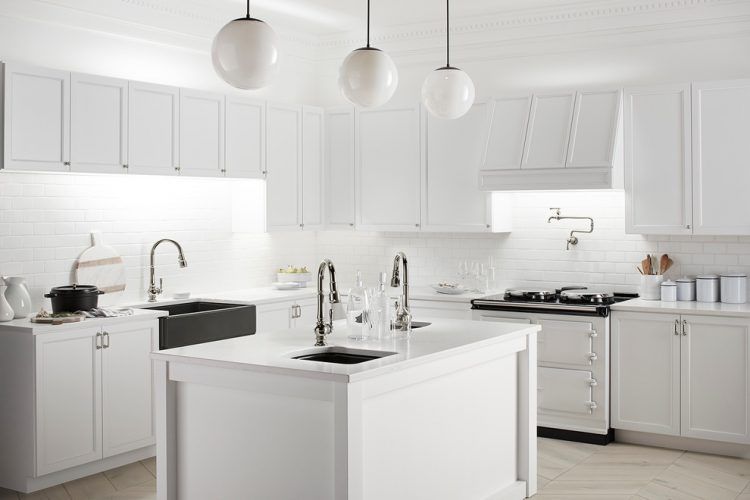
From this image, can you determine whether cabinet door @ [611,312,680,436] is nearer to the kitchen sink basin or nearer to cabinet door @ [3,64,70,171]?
the kitchen sink basin

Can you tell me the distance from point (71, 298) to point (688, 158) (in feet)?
14.5

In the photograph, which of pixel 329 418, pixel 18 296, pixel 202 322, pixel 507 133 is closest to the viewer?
pixel 329 418

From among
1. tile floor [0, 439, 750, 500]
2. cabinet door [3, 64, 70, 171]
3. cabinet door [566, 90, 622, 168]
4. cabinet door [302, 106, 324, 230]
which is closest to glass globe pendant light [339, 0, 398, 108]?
cabinet door [3, 64, 70, 171]

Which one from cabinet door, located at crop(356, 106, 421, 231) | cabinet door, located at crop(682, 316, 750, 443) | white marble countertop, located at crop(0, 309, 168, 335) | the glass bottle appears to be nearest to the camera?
the glass bottle

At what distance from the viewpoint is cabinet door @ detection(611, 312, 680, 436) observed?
626cm

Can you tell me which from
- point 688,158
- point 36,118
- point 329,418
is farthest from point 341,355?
point 688,158

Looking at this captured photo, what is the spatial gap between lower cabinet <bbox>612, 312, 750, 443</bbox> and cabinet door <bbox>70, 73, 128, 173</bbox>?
149 inches

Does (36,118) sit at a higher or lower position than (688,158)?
higher

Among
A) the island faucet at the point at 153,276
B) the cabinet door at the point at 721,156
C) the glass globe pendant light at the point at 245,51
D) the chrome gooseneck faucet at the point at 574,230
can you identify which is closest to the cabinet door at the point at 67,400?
the island faucet at the point at 153,276

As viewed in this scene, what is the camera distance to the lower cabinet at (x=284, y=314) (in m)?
7.10

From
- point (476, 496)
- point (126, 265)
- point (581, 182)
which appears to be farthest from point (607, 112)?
point (126, 265)

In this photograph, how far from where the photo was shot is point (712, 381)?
612cm

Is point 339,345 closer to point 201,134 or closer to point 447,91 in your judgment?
point 447,91

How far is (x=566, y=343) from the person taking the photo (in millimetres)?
6562
